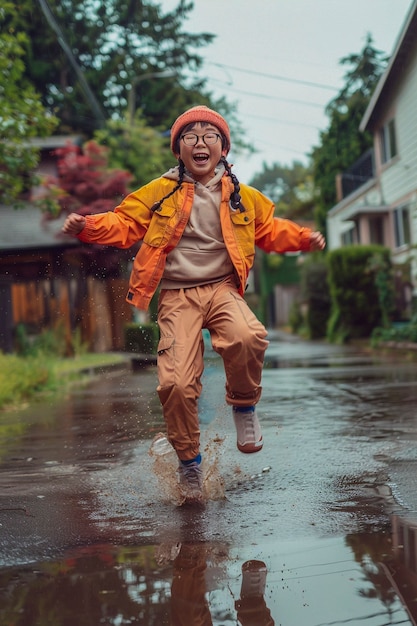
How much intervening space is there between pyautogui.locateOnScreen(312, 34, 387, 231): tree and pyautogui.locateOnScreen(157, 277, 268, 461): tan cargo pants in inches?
1300

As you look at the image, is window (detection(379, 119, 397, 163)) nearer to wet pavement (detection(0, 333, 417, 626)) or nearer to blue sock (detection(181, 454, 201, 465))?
wet pavement (detection(0, 333, 417, 626))

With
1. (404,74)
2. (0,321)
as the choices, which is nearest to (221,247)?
(0,321)

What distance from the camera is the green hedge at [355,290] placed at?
2470 centimetres

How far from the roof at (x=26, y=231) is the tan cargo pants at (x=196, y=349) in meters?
21.2

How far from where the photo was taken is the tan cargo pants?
4.35 metres

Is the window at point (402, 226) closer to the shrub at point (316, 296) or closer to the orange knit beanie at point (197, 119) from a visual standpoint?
the shrub at point (316, 296)

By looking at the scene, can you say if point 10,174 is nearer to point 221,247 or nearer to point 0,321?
point 221,247

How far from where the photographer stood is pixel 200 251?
4.63 meters

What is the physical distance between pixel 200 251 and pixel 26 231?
21785 millimetres

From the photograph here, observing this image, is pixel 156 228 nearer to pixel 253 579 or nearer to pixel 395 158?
pixel 253 579

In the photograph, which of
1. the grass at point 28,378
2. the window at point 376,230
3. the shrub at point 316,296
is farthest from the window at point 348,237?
the grass at point 28,378

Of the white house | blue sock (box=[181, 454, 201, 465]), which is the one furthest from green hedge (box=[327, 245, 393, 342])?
blue sock (box=[181, 454, 201, 465])

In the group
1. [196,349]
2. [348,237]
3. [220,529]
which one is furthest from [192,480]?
[348,237]

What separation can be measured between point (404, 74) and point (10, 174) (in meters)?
14.2
